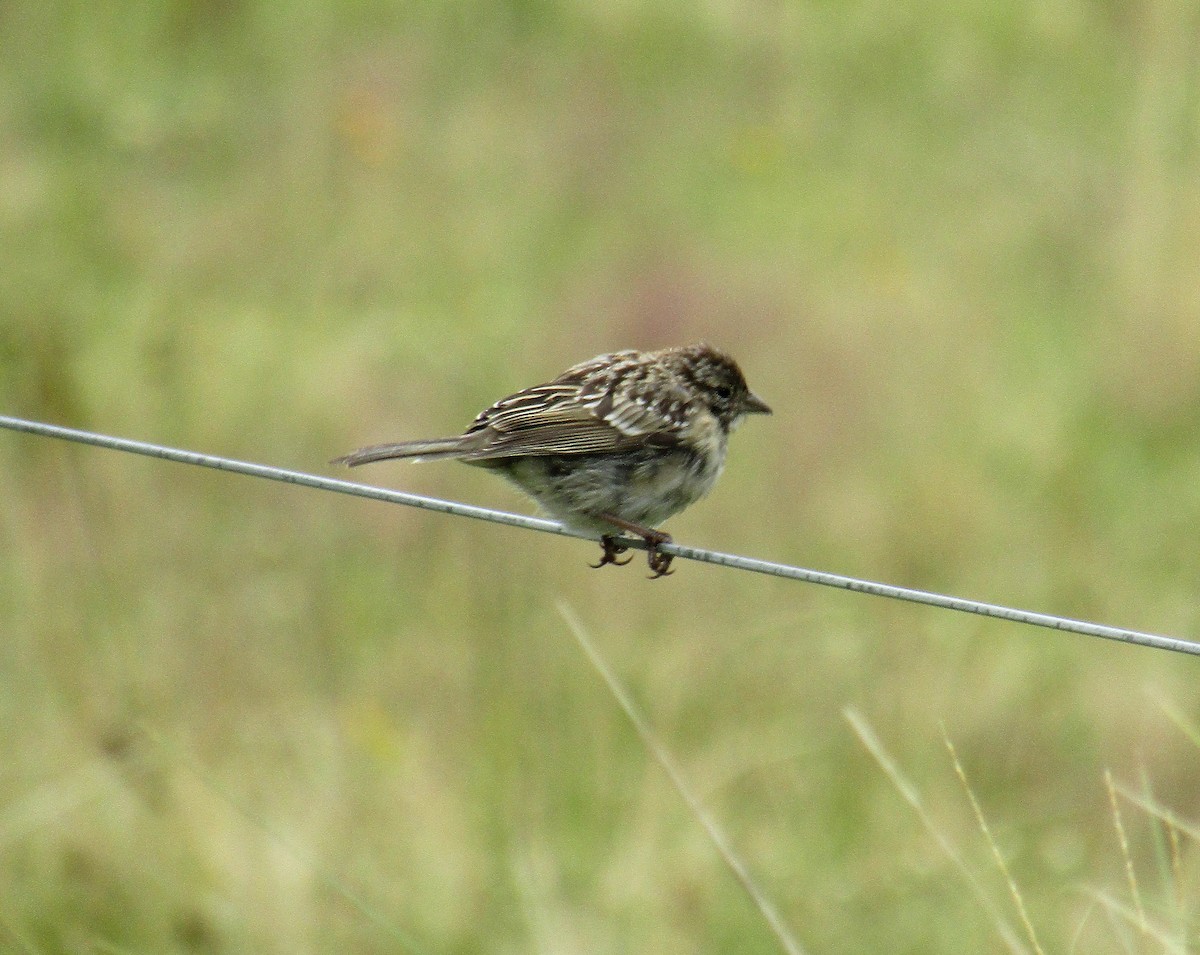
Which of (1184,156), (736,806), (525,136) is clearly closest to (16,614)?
(736,806)

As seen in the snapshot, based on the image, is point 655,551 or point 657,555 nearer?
point 655,551

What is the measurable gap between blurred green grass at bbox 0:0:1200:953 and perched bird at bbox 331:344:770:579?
59cm

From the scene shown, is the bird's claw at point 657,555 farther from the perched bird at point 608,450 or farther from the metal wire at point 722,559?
the metal wire at point 722,559

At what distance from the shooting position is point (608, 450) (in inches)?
196

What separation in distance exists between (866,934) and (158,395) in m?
3.47

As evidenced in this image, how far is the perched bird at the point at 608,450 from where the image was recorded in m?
4.93

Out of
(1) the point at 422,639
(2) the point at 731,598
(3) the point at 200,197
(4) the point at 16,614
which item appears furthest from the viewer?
(3) the point at 200,197

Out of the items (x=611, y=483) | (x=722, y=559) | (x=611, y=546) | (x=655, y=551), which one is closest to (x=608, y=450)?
(x=611, y=483)

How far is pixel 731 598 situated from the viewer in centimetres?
694

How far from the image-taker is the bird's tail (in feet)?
14.5

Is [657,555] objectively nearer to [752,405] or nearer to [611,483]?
[611,483]

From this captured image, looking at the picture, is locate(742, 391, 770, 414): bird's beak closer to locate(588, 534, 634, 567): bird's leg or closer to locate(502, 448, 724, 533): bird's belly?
locate(502, 448, 724, 533): bird's belly

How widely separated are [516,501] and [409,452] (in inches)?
40.5

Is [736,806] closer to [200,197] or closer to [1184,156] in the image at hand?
[200,197]
